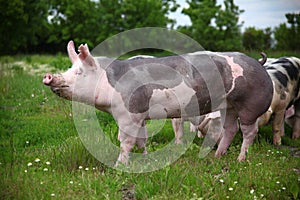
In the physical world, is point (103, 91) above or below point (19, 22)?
above

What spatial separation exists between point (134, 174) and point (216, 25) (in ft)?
89.1

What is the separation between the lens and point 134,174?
161 inches

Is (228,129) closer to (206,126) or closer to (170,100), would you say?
(206,126)

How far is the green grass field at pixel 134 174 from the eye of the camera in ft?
12.2

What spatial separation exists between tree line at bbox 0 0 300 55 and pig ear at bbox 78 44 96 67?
20.9 meters

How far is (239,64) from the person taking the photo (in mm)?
4676

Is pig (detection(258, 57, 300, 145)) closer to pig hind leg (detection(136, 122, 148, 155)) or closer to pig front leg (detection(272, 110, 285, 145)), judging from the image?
pig front leg (detection(272, 110, 285, 145))

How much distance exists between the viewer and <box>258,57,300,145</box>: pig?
6004 millimetres

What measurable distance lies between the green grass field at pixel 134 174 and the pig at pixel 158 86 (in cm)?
48

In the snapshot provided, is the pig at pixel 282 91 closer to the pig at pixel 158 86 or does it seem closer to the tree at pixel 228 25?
the pig at pixel 158 86

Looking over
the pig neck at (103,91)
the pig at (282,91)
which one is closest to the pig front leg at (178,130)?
the pig at (282,91)

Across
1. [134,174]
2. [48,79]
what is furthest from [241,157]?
[48,79]

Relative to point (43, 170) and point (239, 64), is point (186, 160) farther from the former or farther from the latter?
point (43, 170)

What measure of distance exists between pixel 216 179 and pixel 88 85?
1.58m
